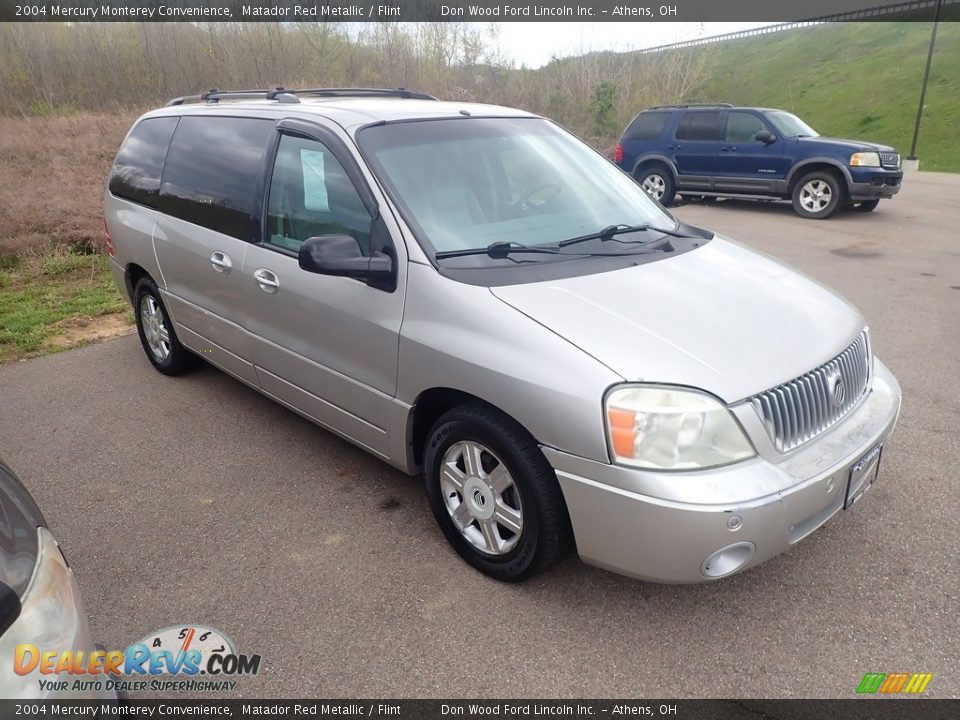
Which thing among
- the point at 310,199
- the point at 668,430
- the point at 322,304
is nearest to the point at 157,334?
the point at 310,199

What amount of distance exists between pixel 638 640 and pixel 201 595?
5.78 ft

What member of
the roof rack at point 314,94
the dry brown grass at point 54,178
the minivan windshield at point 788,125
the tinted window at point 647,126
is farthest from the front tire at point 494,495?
the tinted window at point 647,126

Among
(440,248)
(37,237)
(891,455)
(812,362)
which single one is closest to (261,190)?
(440,248)

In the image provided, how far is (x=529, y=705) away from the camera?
2354mm

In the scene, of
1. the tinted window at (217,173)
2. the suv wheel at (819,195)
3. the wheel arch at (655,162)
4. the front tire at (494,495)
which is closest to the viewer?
the front tire at (494,495)

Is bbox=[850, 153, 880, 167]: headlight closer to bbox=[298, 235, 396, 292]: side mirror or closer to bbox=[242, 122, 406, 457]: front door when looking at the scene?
bbox=[242, 122, 406, 457]: front door

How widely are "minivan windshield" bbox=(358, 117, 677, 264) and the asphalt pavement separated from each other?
141 cm

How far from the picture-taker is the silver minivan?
238 cm

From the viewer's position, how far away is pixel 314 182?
3469 mm

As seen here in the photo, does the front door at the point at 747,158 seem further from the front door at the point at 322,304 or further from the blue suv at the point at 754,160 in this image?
the front door at the point at 322,304

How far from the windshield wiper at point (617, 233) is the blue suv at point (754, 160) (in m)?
8.95

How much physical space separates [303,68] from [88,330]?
1680cm

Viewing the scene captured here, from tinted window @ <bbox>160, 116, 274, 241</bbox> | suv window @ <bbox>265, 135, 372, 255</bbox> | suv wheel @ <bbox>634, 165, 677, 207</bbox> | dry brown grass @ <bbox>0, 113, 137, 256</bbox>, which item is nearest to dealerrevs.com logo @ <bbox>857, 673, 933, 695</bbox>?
suv window @ <bbox>265, 135, 372, 255</bbox>

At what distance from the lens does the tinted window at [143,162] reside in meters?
4.76
